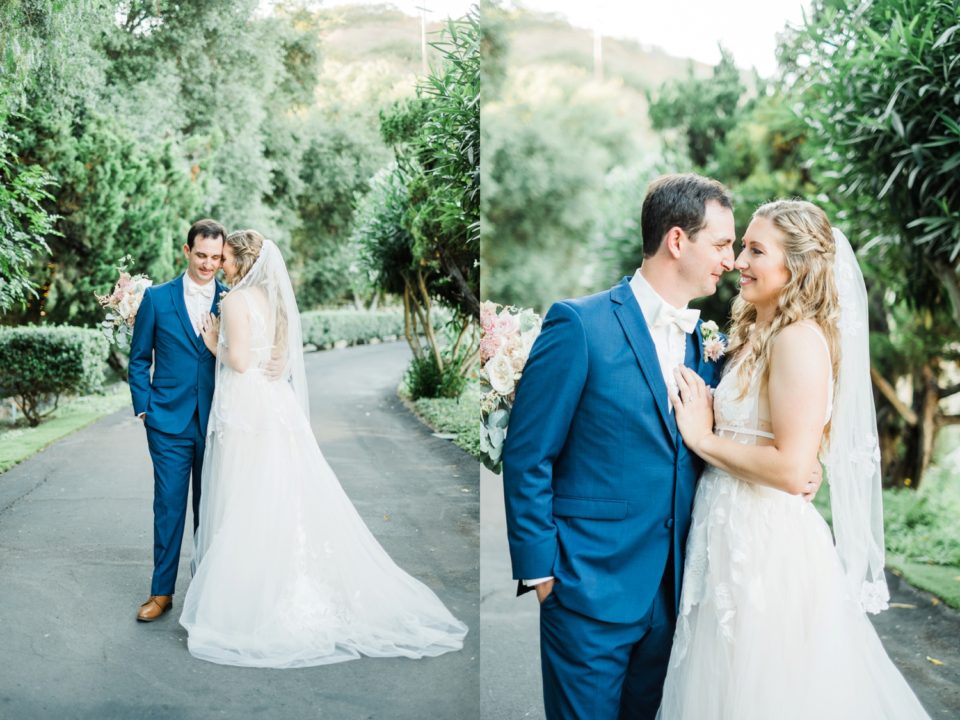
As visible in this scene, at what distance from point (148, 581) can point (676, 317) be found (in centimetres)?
207

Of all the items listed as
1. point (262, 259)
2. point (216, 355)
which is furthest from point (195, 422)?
point (262, 259)

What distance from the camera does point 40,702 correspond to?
2.78m

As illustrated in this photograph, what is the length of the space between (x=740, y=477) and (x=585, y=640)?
21.6 inches

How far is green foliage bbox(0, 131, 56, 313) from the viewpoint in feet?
9.18

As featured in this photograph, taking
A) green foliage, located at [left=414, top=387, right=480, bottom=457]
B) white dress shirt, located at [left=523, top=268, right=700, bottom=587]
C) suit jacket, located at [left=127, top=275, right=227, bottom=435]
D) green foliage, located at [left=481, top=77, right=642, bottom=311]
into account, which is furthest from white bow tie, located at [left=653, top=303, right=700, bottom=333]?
green foliage, located at [left=481, top=77, right=642, bottom=311]

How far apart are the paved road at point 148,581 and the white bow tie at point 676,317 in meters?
1.30

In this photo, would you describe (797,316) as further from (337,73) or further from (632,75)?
(632,75)

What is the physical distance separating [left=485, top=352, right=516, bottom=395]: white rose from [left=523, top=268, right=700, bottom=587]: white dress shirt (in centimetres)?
51

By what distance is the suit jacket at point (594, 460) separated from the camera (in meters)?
1.91

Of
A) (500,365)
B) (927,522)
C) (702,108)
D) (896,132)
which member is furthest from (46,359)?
(702,108)

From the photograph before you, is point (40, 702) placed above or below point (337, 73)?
below

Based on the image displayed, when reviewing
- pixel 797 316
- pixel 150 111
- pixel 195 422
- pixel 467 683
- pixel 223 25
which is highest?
pixel 223 25

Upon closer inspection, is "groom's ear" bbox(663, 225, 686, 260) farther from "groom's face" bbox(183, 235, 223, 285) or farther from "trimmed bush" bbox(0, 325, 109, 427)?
"trimmed bush" bbox(0, 325, 109, 427)

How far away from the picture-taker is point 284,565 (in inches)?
122
